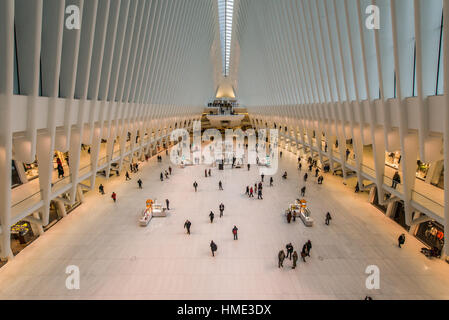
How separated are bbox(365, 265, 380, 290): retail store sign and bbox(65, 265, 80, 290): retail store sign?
30.5 ft

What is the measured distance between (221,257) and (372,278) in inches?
201

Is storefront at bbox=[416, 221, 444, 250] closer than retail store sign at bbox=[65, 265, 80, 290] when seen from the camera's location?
No

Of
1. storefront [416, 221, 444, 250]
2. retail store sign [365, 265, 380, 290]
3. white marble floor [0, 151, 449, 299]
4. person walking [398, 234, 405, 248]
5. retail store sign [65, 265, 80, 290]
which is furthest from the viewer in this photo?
person walking [398, 234, 405, 248]

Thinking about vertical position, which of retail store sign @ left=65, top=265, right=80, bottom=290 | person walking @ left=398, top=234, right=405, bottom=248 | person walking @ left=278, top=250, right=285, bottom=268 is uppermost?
person walking @ left=398, top=234, right=405, bottom=248

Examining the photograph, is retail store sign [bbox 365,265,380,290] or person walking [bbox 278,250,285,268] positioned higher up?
person walking [bbox 278,250,285,268]

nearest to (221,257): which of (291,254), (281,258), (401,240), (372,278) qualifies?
(281,258)

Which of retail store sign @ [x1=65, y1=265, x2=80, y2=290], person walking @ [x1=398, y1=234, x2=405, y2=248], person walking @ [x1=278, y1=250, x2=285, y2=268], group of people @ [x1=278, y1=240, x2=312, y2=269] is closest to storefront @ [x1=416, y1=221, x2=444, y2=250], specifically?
person walking @ [x1=398, y1=234, x2=405, y2=248]

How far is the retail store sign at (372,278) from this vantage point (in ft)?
25.6

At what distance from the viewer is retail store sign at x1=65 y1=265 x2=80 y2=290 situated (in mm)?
7998

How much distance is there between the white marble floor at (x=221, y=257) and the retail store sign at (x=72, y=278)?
0.49 ft

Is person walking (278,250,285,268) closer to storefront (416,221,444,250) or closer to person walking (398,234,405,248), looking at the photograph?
person walking (398,234,405,248)

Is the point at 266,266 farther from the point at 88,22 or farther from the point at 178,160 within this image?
the point at 178,160

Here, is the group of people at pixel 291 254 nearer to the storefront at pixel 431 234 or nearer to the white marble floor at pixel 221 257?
the white marble floor at pixel 221 257
